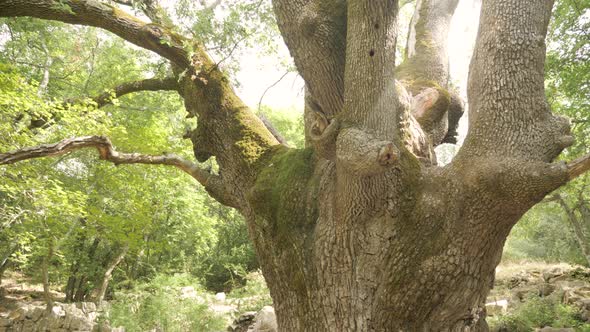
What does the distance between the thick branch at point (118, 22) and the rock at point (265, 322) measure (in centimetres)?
545

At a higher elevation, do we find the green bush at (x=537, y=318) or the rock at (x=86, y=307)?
the green bush at (x=537, y=318)

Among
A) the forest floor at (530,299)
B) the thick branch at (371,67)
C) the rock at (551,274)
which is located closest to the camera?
the thick branch at (371,67)


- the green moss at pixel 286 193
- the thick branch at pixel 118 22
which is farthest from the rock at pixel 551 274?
Result: the thick branch at pixel 118 22

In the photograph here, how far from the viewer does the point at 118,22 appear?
392cm

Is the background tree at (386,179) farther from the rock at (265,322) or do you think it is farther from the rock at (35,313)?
the rock at (35,313)

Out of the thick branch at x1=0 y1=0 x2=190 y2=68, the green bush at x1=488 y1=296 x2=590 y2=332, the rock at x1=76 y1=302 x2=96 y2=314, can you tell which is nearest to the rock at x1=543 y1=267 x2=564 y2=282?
the green bush at x1=488 y1=296 x2=590 y2=332

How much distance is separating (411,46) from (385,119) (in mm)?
2711

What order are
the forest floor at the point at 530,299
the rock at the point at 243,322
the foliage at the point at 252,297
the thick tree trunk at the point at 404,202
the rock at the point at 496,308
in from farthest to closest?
the foliage at the point at 252,297, the rock at the point at 243,322, the rock at the point at 496,308, the forest floor at the point at 530,299, the thick tree trunk at the point at 404,202

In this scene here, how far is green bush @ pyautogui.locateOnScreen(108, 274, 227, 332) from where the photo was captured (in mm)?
7945

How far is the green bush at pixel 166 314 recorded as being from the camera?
795 cm

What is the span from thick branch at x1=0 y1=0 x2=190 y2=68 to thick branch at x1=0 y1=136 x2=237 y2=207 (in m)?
1.02

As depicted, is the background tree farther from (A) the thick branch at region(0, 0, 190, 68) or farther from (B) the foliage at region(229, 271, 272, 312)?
(B) the foliage at region(229, 271, 272, 312)

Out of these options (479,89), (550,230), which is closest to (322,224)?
(479,89)

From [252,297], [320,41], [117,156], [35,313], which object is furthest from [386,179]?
[35,313]
